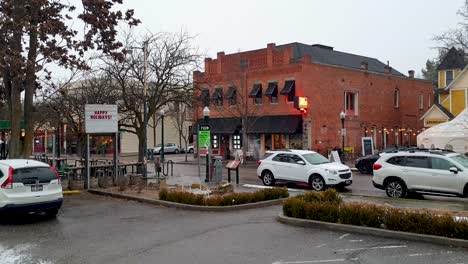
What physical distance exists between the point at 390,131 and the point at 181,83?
26.1m

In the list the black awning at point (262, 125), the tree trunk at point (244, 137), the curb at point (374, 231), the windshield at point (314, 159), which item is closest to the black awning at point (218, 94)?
the black awning at point (262, 125)

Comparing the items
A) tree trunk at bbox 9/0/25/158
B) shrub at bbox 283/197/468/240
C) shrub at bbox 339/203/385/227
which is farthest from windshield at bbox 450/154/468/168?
tree trunk at bbox 9/0/25/158

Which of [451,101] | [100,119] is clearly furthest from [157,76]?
[451,101]

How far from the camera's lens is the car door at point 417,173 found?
16.1m

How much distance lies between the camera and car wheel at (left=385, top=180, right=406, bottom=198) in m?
16.8

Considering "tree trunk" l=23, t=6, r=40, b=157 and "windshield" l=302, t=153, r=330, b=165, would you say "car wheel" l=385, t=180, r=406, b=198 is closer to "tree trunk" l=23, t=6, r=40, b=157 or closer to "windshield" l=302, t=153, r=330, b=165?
"windshield" l=302, t=153, r=330, b=165

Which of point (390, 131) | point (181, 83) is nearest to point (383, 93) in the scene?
point (390, 131)

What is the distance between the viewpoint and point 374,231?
999cm

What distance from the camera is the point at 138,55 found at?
1098 inches

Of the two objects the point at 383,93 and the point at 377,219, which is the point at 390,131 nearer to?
the point at 383,93

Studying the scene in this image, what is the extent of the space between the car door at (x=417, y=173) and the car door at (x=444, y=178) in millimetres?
164

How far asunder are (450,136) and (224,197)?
20946mm

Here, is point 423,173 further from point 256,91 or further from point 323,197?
point 256,91

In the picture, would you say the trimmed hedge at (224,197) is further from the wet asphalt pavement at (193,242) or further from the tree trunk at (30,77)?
the tree trunk at (30,77)
